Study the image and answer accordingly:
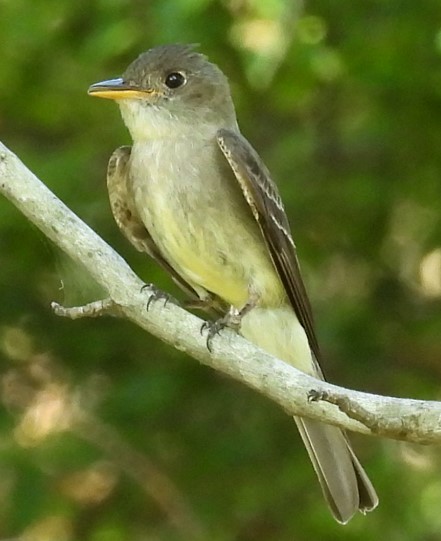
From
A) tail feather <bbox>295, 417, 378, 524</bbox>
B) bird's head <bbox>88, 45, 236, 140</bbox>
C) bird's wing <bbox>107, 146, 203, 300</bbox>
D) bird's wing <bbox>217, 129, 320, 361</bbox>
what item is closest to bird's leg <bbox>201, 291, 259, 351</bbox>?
bird's wing <bbox>217, 129, 320, 361</bbox>

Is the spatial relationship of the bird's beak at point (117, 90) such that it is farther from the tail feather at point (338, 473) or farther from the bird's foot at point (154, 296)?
the tail feather at point (338, 473)

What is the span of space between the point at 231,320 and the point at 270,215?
0.50m

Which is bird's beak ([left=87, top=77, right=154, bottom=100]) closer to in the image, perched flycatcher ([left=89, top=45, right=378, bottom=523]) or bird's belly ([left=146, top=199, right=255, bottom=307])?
perched flycatcher ([left=89, top=45, right=378, bottom=523])

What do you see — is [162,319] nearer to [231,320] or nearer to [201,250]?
[231,320]

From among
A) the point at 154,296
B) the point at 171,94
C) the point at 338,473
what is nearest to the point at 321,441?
the point at 338,473

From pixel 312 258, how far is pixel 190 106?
3.21 ft

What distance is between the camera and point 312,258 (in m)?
5.05

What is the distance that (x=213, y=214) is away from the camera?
400 cm

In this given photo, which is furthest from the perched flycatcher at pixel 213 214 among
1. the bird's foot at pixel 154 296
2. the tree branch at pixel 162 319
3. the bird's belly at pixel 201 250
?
the tree branch at pixel 162 319

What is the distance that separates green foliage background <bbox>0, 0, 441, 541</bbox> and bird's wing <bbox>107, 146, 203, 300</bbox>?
0.25 meters

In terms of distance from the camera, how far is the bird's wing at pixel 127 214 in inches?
167

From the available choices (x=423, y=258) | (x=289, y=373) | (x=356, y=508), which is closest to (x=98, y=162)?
(x=423, y=258)

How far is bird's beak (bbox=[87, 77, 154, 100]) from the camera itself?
4.05m

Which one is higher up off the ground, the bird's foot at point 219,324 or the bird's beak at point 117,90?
the bird's beak at point 117,90
